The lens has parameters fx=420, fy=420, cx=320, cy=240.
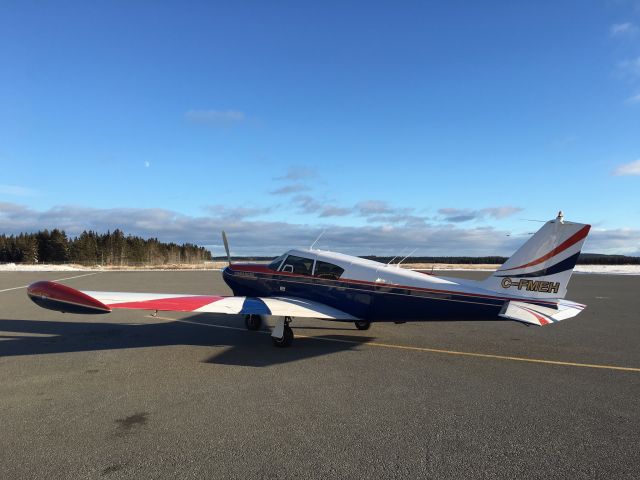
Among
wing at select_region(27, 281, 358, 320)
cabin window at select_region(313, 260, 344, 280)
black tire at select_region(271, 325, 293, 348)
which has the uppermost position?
cabin window at select_region(313, 260, 344, 280)

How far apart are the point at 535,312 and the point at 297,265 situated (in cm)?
526

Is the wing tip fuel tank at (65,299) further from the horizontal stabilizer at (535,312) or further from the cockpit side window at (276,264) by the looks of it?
the horizontal stabilizer at (535,312)

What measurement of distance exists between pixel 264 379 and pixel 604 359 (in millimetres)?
6345

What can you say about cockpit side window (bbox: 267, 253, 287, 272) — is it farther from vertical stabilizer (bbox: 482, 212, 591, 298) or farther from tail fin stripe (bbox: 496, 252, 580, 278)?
tail fin stripe (bbox: 496, 252, 580, 278)

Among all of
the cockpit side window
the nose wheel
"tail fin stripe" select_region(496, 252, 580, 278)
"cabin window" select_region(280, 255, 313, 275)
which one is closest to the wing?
the nose wheel

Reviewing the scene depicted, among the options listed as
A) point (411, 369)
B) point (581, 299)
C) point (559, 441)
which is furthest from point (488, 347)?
point (581, 299)

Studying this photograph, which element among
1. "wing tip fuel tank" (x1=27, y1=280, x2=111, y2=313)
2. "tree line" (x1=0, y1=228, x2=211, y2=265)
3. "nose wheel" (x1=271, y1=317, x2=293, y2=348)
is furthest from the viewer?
"tree line" (x1=0, y1=228, x2=211, y2=265)

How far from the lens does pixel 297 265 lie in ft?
A: 33.9

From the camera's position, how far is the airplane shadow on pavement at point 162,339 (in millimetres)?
8266

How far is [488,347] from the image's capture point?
897cm

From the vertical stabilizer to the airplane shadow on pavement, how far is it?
3.38 metres

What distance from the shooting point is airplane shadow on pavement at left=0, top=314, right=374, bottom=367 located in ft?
27.1

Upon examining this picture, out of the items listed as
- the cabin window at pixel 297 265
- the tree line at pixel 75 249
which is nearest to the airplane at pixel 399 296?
the cabin window at pixel 297 265

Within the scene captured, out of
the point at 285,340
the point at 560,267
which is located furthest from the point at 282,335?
the point at 560,267
